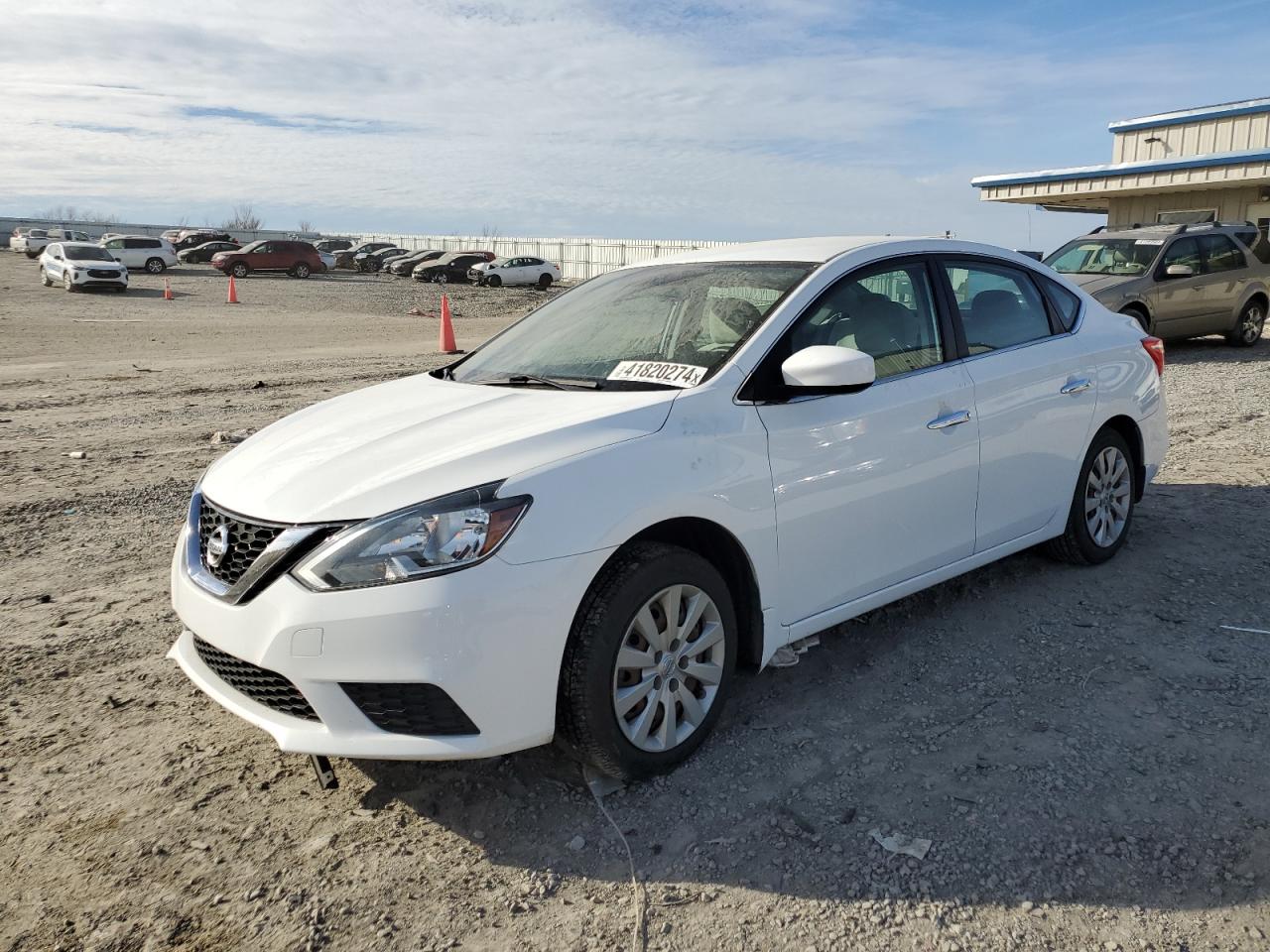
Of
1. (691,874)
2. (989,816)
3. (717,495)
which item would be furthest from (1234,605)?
(691,874)

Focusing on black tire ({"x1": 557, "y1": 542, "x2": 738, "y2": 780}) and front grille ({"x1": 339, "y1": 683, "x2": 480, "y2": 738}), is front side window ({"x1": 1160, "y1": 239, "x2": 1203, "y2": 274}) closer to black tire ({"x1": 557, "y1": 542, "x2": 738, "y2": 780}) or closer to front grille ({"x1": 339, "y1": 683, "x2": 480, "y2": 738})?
black tire ({"x1": 557, "y1": 542, "x2": 738, "y2": 780})

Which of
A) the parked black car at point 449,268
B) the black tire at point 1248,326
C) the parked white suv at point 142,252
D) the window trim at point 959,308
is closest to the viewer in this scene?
the window trim at point 959,308

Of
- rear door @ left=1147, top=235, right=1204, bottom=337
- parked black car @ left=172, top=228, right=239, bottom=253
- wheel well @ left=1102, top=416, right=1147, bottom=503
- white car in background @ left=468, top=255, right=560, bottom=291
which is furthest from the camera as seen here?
parked black car @ left=172, top=228, right=239, bottom=253

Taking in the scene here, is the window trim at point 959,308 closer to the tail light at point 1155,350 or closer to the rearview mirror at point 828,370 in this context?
the tail light at point 1155,350

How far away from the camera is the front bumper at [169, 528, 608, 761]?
2.91 metres

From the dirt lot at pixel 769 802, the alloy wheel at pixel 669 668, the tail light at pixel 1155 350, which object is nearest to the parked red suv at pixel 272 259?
the dirt lot at pixel 769 802

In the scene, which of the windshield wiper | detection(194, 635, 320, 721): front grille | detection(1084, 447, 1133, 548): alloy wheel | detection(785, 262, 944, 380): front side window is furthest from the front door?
detection(194, 635, 320, 721): front grille

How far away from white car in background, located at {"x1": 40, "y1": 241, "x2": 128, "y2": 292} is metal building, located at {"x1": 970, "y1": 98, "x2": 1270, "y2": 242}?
25786 mm

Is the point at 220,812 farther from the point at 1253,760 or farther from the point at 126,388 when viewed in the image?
the point at 126,388

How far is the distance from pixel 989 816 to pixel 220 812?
2380 millimetres

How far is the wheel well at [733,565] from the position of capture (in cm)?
351

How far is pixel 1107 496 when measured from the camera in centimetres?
544

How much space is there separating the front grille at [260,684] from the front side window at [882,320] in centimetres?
205

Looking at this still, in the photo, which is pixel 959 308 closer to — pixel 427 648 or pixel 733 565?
pixel 733 565
